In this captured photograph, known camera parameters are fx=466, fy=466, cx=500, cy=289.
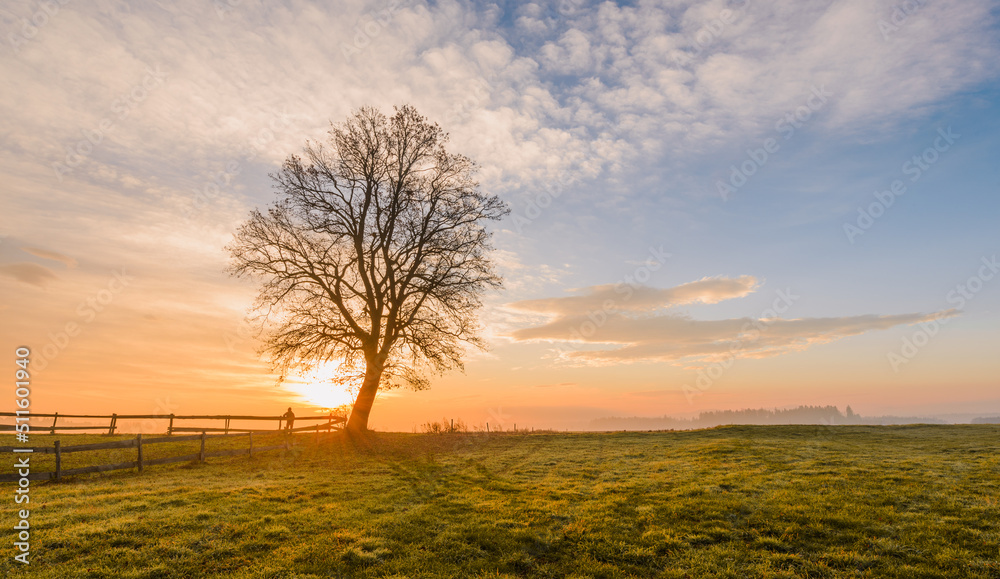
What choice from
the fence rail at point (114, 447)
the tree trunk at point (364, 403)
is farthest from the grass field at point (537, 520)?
the tree trunk at point (364, 403)

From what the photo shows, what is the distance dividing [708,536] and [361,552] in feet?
23.5

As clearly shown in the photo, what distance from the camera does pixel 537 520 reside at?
11.0 metres

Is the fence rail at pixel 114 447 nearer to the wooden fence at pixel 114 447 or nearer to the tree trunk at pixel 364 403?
the wooden fence at pixel 114 447

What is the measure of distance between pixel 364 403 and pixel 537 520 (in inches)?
761

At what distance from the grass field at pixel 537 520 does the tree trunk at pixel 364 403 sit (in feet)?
26.5

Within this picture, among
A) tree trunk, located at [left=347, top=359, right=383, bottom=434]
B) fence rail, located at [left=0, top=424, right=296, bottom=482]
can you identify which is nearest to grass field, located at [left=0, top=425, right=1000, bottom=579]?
fence rail, located at [left=0, top=424, right=296, bottom=482]

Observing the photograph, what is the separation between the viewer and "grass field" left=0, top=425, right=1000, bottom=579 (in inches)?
336

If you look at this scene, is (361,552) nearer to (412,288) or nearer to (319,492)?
(319,492)

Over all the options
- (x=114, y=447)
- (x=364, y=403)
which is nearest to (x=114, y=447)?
(x=114, y=447)

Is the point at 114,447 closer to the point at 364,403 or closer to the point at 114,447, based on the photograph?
the point at 114,447

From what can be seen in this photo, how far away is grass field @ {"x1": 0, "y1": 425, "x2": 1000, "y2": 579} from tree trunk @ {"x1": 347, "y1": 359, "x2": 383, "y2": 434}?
808 cm

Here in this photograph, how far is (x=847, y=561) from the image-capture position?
8.45 m

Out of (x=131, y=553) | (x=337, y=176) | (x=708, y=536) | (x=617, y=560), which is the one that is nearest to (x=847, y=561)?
(x=708, y=536)

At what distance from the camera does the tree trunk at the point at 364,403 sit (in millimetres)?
27569
